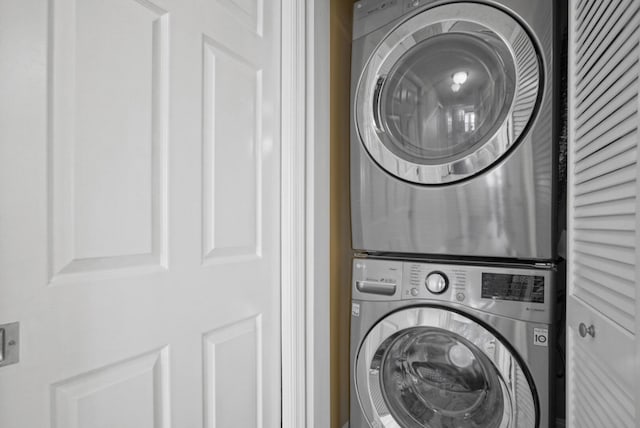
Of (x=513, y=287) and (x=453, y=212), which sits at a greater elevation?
(x=453, y=212)

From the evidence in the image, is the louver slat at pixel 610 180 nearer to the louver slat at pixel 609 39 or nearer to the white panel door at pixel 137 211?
the louver slat at pixel 609 39

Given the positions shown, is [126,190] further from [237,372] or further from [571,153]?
[571,153]

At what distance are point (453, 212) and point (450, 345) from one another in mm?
458

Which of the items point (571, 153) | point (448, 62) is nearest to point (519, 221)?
point (571, 153)

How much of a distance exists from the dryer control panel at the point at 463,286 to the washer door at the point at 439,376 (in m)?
0.06

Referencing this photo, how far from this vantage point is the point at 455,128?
125 centimetres

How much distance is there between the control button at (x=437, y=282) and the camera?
1246 millimetres

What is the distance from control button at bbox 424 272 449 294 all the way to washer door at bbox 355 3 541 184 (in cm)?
32

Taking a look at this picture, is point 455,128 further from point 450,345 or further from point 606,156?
point 450,345

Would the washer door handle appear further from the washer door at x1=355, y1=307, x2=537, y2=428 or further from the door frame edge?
the door frame edge

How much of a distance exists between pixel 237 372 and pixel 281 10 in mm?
1257

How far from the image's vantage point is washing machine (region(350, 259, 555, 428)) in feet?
3.63

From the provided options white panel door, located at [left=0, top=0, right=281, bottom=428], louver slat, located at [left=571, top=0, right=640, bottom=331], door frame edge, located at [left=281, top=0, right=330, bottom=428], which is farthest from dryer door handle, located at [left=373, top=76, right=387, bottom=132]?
louver slat, located at [left=571, top=0, right=640, bottom=331]

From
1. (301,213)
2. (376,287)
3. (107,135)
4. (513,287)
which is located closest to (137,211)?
(107,135)
